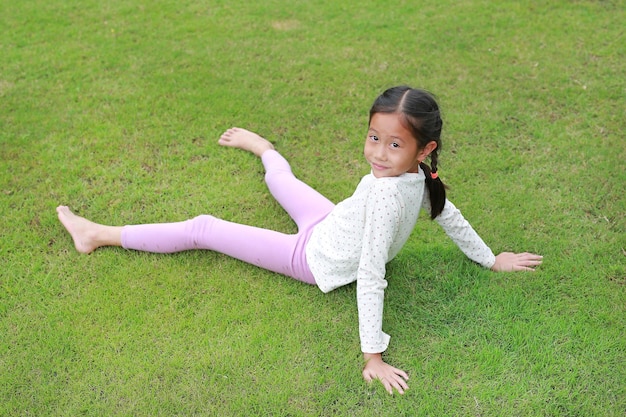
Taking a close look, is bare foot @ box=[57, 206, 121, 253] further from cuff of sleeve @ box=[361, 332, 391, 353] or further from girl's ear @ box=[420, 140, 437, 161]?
girl's ear @ box=[420, 140, 437, 161]

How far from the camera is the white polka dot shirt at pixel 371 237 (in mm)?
2645

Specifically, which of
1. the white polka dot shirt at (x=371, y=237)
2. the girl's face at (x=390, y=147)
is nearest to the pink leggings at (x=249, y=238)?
the white polka dot shirt at (x=371, y=237)

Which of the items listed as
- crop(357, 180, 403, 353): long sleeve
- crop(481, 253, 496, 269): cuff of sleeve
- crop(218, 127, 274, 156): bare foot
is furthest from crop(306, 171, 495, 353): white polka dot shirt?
crop(218, 127, 274, 156): bare foot

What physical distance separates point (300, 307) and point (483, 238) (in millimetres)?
1156

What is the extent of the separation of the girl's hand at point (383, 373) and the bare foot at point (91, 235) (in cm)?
155

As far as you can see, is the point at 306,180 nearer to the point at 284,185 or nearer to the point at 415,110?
the point at 284,185

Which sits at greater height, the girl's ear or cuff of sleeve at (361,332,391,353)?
the girl's ear

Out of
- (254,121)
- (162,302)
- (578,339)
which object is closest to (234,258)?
(162,302)

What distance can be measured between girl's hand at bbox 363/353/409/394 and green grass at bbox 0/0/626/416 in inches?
1.8

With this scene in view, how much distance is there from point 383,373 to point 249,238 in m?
1.00

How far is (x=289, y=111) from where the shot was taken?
447 cm

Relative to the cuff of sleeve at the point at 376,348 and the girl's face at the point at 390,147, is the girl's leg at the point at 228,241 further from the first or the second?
the girl's face at the point at 390,147

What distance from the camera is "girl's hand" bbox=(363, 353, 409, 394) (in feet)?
9.01

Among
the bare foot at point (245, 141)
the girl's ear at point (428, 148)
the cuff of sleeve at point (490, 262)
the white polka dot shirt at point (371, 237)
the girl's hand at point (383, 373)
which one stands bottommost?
the girl's hand at point (383, 373)
